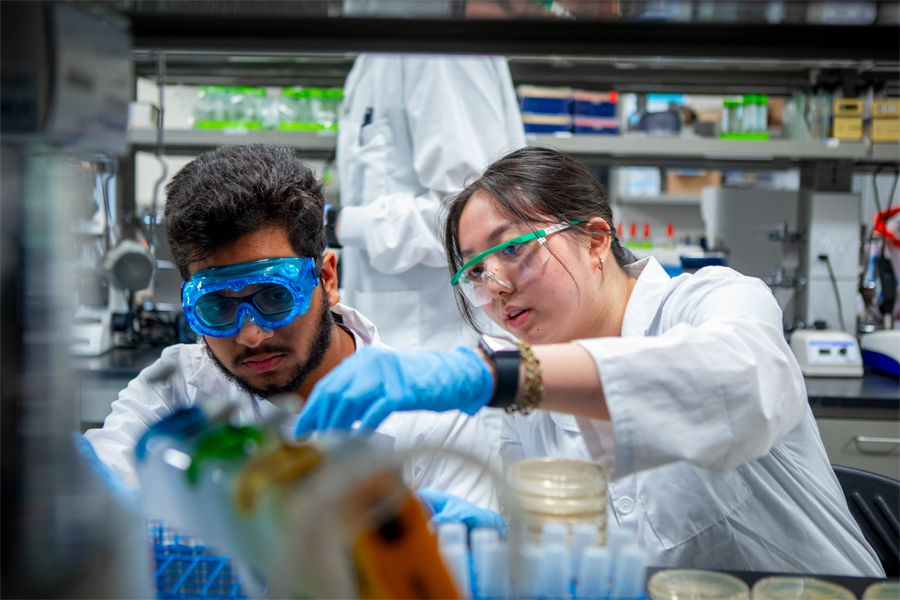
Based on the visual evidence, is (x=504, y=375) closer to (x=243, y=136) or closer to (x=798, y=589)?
(x=798, y=589)

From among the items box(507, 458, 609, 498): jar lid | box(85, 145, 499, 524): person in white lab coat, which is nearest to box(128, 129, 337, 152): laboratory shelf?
box(85, 145, 499, 524): person in white lab coat

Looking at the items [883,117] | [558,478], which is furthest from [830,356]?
[558,478]

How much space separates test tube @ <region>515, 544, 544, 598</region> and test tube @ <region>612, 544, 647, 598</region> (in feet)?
0.29

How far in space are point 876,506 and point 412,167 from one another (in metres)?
1.80

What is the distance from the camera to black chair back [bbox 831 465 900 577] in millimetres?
1312

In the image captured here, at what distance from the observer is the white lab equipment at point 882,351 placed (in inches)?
104

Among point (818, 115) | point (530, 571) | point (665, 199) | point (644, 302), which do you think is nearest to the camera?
point (530, 571)

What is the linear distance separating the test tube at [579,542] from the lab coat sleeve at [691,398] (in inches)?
6.9

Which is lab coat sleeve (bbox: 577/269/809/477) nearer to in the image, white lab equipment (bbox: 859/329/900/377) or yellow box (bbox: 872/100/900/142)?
white lab equipment (bbox: 859/329/900/377)

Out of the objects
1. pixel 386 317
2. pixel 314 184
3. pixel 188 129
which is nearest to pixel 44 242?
pixel 314 184

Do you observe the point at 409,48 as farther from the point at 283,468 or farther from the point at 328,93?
the point at 328,93

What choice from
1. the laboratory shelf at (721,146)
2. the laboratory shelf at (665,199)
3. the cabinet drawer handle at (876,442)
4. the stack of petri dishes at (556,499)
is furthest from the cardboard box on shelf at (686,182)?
the stack of petri dishes at (556,499)

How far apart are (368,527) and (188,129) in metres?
2.76

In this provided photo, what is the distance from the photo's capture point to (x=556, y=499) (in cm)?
71
